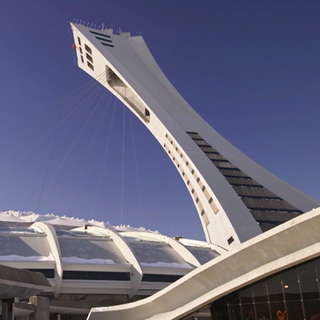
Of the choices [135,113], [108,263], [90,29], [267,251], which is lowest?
[267,251]

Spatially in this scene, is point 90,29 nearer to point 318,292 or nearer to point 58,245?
point 58,245

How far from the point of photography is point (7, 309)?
13.2 metres

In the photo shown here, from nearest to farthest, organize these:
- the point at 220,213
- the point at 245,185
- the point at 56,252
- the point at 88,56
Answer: the point at 56,252
the point at 220,213
the point at 245,185
the point at 88,56

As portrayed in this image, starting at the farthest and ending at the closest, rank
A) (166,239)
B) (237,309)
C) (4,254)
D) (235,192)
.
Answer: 1. (235,192)
2. (166,239)
3. (4,254)
4. (237,309)

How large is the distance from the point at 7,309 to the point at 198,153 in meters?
32.0

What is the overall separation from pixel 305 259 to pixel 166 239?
23.7 metres

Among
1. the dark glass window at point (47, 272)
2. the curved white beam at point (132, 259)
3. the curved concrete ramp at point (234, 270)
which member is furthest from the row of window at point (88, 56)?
the curved concrete ramp at point (234, 270)

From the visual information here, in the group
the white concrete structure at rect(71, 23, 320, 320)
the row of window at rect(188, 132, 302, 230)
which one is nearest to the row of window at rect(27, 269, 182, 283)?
the white concrete structure at rect(71, 23, 320, 320)

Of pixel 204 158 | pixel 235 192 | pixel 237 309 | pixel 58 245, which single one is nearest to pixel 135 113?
pixel 204 158

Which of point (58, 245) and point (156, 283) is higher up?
point (58, 245)

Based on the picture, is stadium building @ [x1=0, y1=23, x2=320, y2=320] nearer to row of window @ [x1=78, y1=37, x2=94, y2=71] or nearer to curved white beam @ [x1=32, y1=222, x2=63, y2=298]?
curved white beam @ [x1=32, y1=222, x2=63, y2=298]

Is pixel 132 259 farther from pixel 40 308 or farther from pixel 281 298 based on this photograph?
pixel 281 298

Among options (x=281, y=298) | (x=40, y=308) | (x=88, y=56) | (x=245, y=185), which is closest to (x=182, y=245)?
(x=245, y=185)

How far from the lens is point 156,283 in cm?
2678
